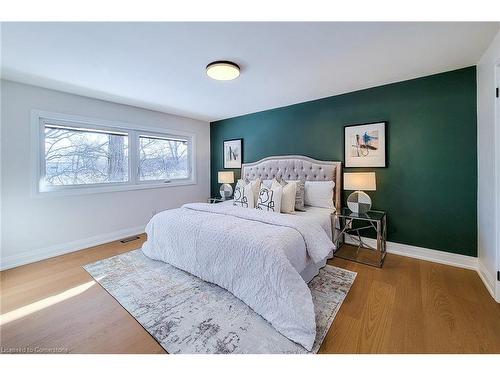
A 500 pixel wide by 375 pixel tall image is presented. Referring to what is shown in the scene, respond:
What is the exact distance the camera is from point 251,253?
69.2 inches

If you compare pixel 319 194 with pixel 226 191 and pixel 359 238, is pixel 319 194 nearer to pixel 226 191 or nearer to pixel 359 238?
pixel 359 238

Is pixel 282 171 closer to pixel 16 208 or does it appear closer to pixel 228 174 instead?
pixel 228 174

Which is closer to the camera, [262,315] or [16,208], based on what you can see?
[262,315]

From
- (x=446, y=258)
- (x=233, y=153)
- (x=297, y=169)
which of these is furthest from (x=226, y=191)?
(x=446, y=258)

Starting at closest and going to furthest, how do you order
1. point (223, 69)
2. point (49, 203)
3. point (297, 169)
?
point (223, 69)
point (49, 203)
point (297, 169)

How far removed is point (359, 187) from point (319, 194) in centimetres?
61

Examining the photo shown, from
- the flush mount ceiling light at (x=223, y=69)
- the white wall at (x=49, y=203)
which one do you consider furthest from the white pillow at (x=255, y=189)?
the white wall at (x=49, y=203)

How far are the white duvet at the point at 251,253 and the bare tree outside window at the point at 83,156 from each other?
1582mm

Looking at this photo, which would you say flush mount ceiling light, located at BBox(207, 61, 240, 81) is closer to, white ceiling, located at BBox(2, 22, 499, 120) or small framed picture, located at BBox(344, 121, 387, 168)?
white ceiling, located at BBox(2, 22, 499, 120)

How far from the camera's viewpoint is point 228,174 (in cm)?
438

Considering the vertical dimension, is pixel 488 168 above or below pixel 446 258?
above

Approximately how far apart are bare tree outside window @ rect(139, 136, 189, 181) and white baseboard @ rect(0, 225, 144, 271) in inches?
43.2
